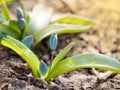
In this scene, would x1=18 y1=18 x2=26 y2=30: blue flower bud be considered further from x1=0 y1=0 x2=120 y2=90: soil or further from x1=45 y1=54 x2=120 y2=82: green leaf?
x1=45 y1=54 x2=120 y2=82: green leaf

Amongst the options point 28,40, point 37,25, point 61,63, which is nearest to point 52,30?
point 37,25

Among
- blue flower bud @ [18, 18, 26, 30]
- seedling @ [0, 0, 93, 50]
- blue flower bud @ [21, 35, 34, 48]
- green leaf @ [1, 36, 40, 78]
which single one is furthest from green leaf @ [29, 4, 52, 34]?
green leaf @ [1, 36, 40, 78]

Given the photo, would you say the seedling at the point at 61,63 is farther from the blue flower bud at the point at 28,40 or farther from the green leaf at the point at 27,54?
the blue flower bud at the point at 28,40

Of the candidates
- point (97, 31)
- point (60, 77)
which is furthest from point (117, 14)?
point (60, 77)

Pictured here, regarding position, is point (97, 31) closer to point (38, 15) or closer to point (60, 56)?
point (38, 15)

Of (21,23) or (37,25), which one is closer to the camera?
(21,23)

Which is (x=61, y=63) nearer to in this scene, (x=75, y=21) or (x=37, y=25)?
(x=37, y=25)
